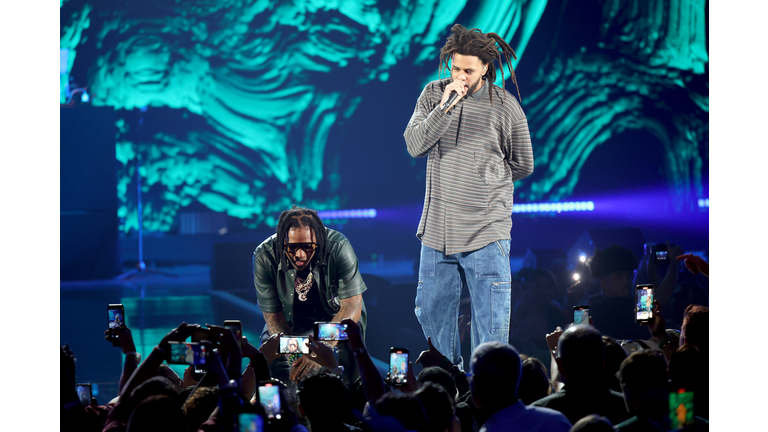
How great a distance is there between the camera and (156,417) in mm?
1386

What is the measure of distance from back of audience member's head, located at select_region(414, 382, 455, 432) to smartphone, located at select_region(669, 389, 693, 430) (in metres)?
0.50

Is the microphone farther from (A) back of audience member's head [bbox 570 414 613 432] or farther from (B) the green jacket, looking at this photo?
(A) back of audience member's head [bbox 570 414 613 432]

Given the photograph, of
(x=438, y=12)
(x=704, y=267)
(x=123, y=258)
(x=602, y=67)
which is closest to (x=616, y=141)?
(x=602, y=67)

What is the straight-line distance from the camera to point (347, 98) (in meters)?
5.43

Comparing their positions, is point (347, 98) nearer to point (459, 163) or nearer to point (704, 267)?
point (459, 163)

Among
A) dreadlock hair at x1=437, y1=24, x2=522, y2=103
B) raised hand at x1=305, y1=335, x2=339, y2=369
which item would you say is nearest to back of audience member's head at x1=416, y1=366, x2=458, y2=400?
raised hand at x1=305, y1=335, x2=339, y2=369

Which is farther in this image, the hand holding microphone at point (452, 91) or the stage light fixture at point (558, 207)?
the stage light fixture at point (558, 207)

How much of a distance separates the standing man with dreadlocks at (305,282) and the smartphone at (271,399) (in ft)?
4.86

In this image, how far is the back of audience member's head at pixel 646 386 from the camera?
1.50 m

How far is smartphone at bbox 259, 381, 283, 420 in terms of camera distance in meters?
1.51

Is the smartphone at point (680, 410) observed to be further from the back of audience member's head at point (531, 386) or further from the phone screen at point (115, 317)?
the phone screen at point (115, 317)

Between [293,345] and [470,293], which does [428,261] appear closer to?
[470,293]

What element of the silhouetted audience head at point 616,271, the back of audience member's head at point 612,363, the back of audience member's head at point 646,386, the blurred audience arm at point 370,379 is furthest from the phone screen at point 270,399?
the silhouetted audience head at point 616,271

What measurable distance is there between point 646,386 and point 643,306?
105 centimetres
